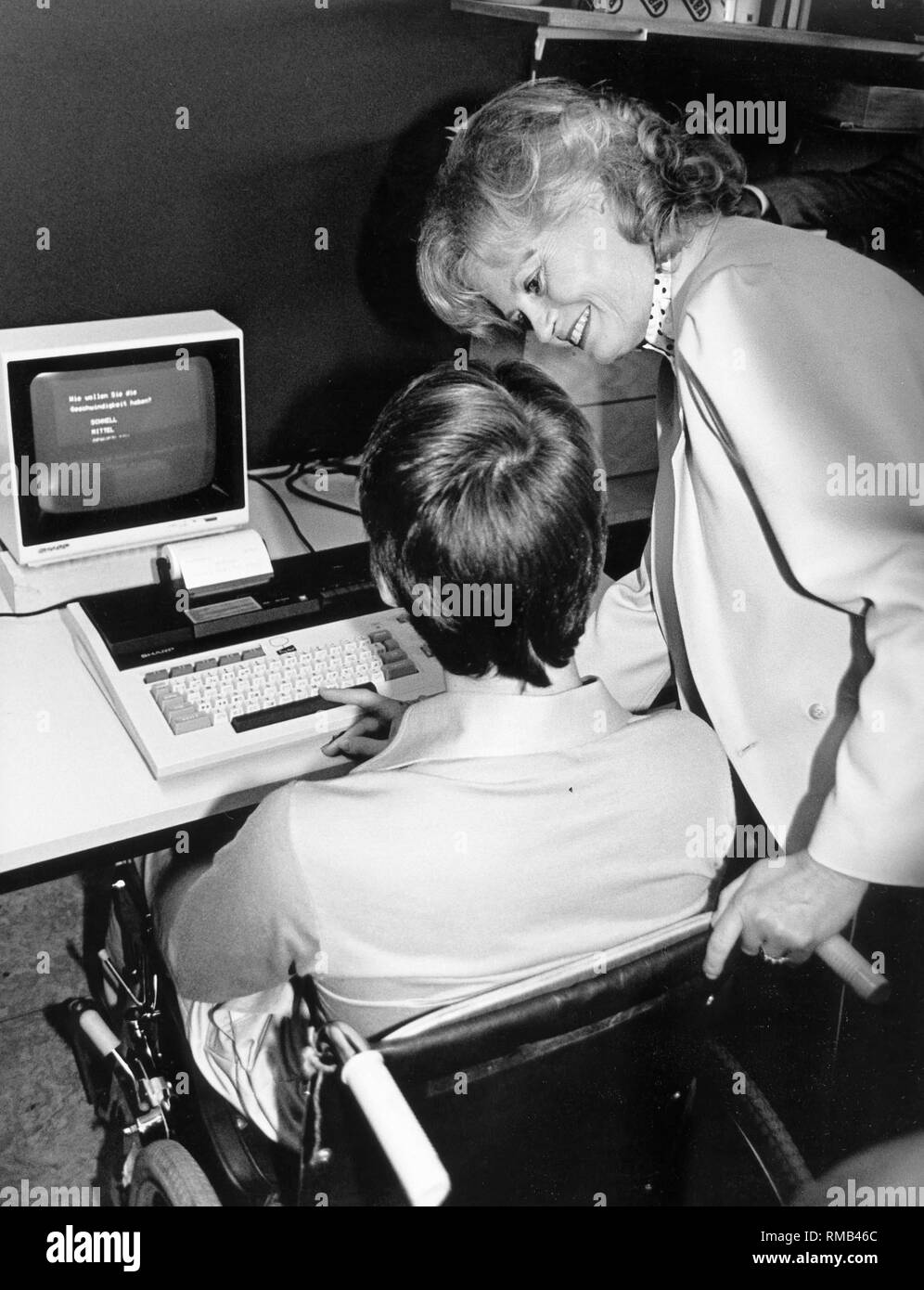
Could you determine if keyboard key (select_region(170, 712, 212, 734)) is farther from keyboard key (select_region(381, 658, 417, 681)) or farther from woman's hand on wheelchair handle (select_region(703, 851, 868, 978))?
woman's hand on wheelchair handle (select_region(703, 851, 868, 978))

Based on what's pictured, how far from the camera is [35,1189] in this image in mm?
1485

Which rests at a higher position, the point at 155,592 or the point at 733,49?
the point at 733,49

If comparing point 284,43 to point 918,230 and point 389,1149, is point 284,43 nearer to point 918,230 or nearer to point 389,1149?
point 918,230

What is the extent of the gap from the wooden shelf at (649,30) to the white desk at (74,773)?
103cm

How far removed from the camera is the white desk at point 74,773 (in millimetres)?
1079

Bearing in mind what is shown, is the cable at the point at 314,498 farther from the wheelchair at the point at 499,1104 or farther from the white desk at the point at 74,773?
the wheelchair at the point at 499,1104

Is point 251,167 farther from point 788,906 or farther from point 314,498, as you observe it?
point 788,906

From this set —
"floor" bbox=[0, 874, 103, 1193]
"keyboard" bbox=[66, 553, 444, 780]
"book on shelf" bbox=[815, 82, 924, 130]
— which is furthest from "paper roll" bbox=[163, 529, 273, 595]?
"book on shelf" bbox=[815, 82, 924, 130]

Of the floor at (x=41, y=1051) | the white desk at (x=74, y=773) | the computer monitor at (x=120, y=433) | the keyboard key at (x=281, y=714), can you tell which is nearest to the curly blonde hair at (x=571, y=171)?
the computer monitor at (x=120, y=433)

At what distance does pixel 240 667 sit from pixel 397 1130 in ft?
2.31

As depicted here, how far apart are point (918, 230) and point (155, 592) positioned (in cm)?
127

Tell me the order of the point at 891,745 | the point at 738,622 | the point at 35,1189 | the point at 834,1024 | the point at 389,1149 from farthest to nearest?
1. the point at 35,1189
2. the point at 834,1024
3. the point at 738,622
4. the point at 891,745
5. the point at 389,1149
